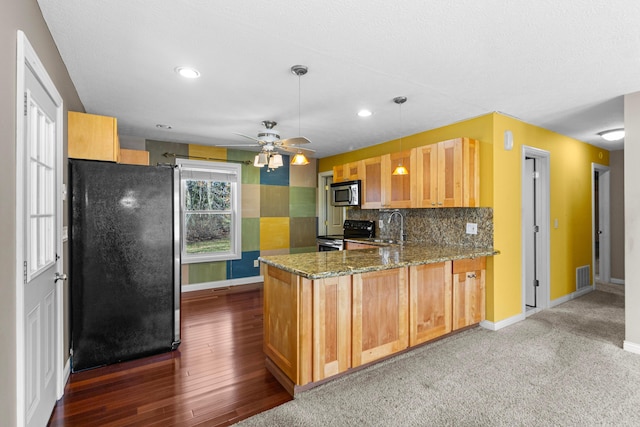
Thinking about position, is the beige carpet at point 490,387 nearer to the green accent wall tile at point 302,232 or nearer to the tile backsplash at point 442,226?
the tile backsplash at point 442,226

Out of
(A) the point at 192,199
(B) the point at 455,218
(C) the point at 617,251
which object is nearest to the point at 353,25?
(B) the point at 455,218

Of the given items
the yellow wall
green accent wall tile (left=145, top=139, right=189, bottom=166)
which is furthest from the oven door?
green accent wall tile (left=145, top=139, right=189, bottom=166)

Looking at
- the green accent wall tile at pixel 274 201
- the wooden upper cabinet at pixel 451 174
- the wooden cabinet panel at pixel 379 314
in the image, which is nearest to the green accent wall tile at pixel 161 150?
the green accent wall tile at pixel 274 201

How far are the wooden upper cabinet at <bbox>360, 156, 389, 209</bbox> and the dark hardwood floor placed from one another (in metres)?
2.40

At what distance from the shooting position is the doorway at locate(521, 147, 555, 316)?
13.4 feet

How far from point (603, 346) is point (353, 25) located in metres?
3.67

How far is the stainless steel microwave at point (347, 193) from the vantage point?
4.81m

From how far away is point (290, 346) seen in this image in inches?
91.7

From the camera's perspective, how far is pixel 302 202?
6320 mm

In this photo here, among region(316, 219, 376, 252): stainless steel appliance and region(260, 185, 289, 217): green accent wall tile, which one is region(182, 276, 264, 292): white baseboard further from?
region(316, 219, 376, 252): stainless steel appliance

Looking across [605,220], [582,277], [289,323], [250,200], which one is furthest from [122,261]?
[605,220]

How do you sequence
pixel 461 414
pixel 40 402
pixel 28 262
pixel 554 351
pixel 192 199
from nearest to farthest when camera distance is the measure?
pixel 28 262
pixel 40 402
pixel 461 414
pixel 554 351
pixel 192 199

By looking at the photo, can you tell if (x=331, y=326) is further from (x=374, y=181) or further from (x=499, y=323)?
(x=374, y=181)

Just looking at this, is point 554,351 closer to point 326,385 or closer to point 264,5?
point 326,385
